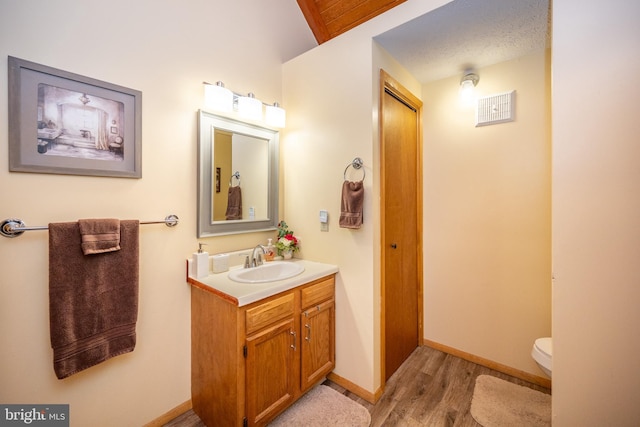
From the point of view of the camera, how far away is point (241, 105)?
74.2 inches

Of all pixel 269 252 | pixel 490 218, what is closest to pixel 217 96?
pixel 269 252

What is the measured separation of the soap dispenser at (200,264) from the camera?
165 centimetres

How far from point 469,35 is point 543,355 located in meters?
2.03

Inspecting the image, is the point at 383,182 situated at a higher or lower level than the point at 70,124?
lower

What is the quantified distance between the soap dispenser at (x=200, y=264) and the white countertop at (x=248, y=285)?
32 millimetres

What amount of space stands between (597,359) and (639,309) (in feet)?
0.86

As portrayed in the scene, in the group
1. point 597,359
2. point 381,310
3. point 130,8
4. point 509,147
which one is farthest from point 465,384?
point 130,8

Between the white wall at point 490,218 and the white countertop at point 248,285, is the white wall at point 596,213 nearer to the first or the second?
the white wall at point 490,218

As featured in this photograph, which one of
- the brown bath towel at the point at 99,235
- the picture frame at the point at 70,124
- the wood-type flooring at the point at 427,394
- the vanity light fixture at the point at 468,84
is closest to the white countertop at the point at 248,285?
the brown bath towel at the point at 99,235

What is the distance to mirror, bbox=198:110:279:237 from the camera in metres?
1.78

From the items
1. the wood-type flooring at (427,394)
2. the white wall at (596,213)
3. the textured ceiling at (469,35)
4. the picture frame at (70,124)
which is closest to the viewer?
the white wall at (596,213)

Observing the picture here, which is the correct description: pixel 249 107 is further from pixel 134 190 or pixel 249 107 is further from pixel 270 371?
pixel 270 371

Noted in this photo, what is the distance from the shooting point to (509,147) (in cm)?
200

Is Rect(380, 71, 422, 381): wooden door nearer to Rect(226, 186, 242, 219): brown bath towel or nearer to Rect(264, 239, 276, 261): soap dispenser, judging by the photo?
Rect(264, 239, 276, 261): soap dispenser
